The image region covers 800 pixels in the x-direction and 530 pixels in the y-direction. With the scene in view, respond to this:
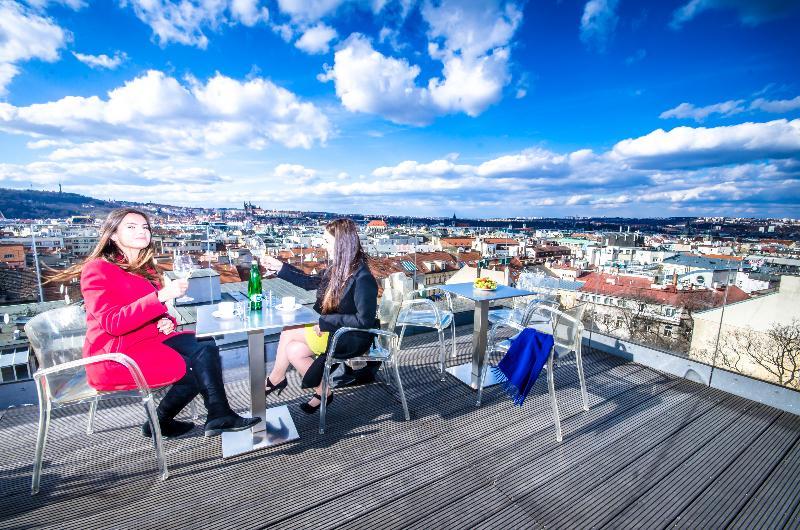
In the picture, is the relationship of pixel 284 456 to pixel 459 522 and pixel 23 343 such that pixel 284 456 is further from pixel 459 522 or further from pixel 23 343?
pixel 23 343

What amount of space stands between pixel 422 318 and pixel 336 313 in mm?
1162

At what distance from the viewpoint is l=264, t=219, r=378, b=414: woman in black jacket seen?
1966 millimetres

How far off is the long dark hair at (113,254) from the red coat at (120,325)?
0.08 meters

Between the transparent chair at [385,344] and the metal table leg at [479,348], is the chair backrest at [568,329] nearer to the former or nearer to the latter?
the metal table leg at [479,348]

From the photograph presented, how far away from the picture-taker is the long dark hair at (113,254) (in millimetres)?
1593

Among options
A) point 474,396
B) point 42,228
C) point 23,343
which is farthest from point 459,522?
point 42,228

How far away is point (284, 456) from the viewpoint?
1.74 meters

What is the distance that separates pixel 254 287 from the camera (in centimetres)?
205

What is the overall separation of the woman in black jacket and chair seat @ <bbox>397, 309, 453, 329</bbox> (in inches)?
34.7

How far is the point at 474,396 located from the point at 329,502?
54.2 inches

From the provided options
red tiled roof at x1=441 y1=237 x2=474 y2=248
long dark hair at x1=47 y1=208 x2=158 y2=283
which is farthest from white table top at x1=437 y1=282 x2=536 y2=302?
red tiled roof at x1=441 y1=237 x2=474 y2=248

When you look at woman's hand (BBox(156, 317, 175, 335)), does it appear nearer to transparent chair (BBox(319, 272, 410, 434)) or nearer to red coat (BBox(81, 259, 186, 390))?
red coat (BBox(81, 259, 186, 390))

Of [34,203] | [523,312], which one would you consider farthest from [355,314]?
[34,203]

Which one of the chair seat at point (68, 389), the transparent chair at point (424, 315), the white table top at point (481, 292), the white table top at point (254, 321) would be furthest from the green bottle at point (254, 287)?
the white table top at point (481, 292)
